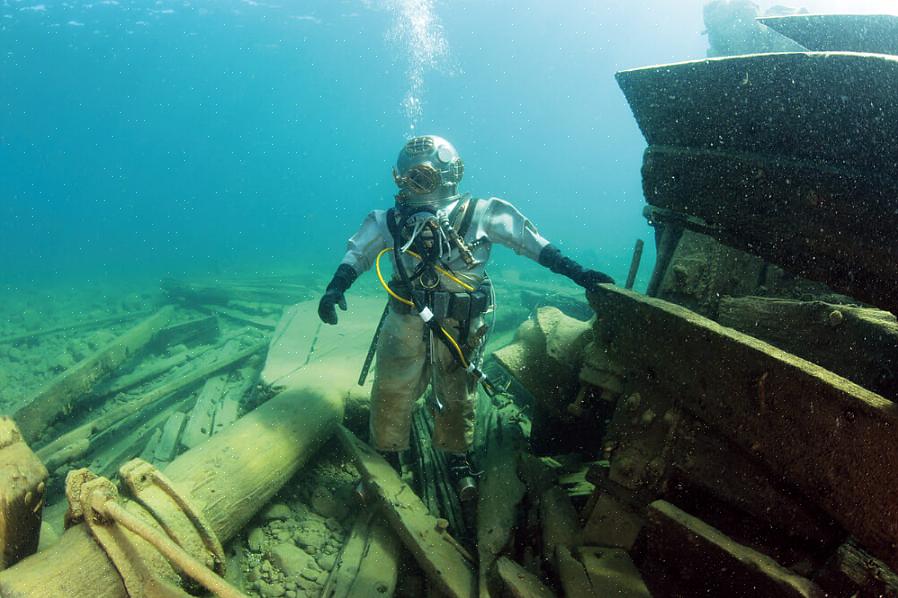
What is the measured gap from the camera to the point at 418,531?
8.45ft

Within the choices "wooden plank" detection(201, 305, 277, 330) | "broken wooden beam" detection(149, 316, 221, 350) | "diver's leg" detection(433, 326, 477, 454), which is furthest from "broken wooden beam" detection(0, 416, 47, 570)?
"wooden plank" detection(201, 305, 277, 330)

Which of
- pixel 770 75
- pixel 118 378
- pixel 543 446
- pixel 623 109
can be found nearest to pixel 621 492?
pixel 543 446

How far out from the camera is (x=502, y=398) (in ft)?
16.6

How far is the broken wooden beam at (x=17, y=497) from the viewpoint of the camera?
1929mm

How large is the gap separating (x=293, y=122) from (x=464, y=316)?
124661mm

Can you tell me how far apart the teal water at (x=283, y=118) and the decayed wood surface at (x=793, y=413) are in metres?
23.3

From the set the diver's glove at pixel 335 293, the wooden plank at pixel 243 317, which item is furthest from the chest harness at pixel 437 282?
the wooden plank at pixel 243 317

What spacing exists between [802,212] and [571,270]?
5.29ft

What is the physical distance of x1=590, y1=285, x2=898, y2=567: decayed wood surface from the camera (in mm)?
1264

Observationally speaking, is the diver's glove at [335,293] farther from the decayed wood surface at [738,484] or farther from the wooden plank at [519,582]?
the decayed wood surface at [738,484]

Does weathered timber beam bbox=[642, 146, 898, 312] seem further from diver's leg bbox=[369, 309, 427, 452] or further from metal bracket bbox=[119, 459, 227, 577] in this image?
metal bracket bbox=[119, 459, 227, 577]

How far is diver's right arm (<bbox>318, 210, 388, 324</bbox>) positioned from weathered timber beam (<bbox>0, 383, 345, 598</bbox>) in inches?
37.8

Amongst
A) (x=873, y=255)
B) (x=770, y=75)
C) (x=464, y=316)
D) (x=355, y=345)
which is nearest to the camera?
(x=873, y=255)

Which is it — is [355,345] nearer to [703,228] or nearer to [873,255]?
[703,228]
